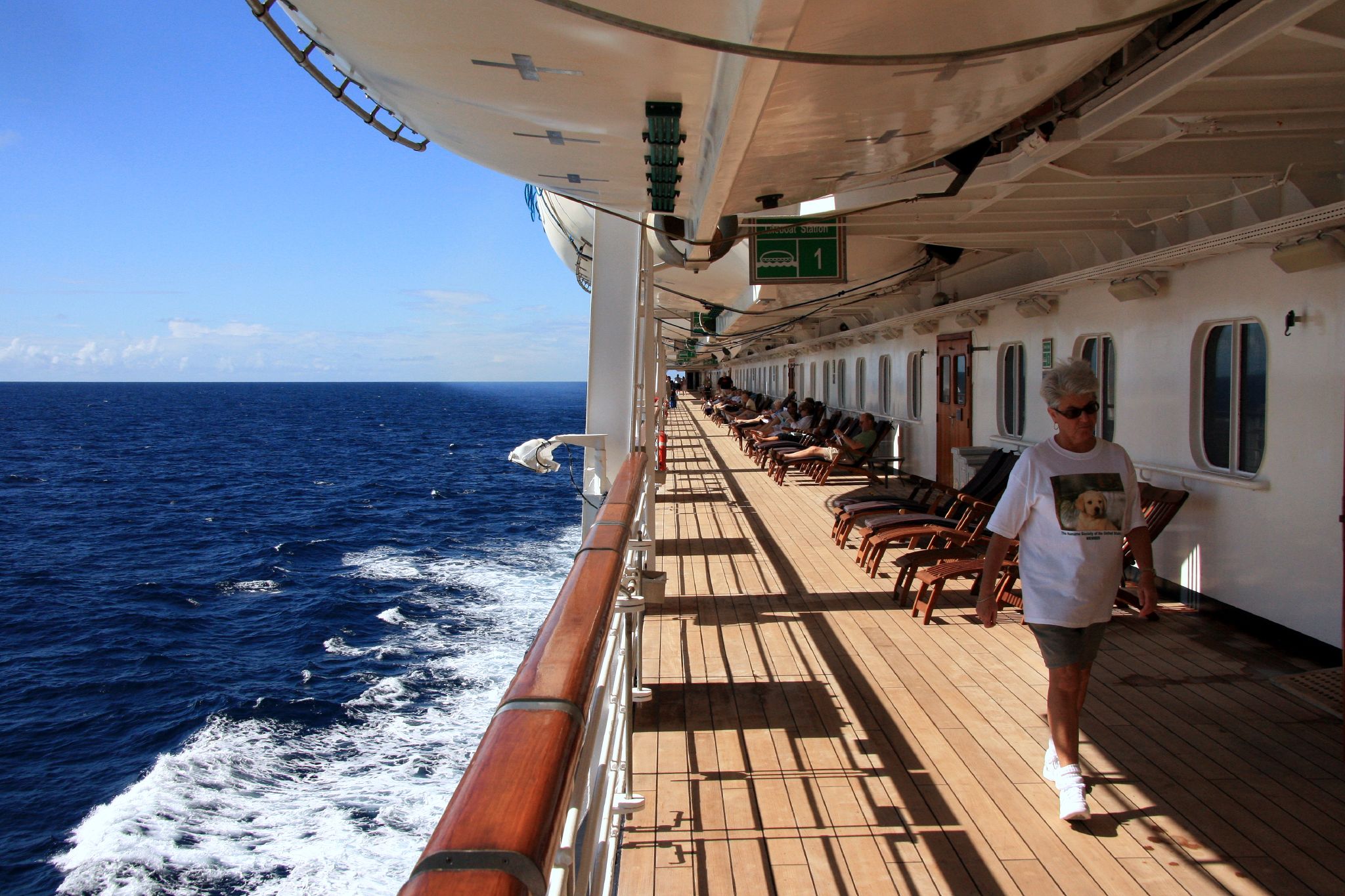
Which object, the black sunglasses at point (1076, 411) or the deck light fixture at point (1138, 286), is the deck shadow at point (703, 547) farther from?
the black sunglasses at point (1076, 411)

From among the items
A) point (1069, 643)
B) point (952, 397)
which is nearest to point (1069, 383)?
point (1069, 643)

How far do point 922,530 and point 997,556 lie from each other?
2.94 meters

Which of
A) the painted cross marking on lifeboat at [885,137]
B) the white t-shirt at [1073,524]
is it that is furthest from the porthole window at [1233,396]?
the painted cross marking on lifeboat at [885,137]

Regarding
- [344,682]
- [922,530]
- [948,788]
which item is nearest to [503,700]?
[948,788]

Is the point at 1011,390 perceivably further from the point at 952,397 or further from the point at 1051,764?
the point at 1051,764

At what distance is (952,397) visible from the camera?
878 cm

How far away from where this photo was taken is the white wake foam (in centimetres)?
577

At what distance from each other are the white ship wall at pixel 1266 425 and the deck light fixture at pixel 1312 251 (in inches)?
6.3

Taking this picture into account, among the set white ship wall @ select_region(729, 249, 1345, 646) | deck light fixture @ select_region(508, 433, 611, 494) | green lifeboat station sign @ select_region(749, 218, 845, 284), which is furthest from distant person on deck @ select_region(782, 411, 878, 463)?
deck light fixture @ select_region(508, 433, 611, 494)

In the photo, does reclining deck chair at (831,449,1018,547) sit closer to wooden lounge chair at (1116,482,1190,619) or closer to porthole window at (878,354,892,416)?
wooden lounge chair at (1116,482,1190,619)

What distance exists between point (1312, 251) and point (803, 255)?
7.72ft

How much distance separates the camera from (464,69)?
1.95 meters

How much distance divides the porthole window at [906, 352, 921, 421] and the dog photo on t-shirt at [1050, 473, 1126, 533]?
8116 mm

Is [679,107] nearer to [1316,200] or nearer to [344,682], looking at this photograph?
[1316,200]
